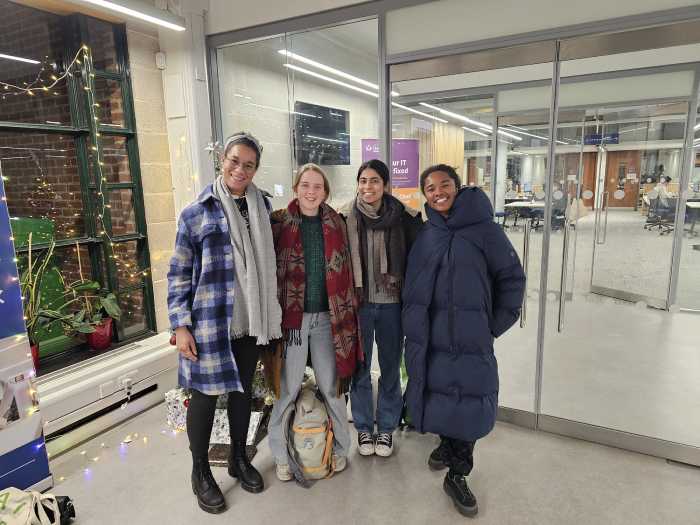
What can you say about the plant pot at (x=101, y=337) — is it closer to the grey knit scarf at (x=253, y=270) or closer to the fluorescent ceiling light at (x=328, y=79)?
the grey knit scarf at (x=253, y=270)

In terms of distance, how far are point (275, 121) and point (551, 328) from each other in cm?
249

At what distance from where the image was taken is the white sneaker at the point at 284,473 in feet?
7.08

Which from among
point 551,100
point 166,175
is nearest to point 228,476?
point 166,175

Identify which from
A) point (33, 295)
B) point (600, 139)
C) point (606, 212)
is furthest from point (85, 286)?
point (606, 212)

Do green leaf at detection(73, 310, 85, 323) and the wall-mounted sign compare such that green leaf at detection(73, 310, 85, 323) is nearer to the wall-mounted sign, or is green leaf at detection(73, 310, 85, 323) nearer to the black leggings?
the black leggings

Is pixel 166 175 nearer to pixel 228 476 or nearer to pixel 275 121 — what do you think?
pixel 275 121

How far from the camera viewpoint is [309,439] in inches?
83.0

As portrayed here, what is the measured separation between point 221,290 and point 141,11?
193cm

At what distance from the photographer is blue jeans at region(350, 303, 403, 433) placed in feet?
7.14

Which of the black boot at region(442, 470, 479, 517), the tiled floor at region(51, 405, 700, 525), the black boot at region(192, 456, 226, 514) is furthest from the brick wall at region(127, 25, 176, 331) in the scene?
the black boot at region(442, 470, 479, 517)

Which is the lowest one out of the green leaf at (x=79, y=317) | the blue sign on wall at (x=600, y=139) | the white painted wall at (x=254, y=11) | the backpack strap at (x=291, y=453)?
the backpack strap at (x=291, y=453)

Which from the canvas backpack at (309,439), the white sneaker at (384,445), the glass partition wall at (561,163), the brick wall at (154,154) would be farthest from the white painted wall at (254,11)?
the white sneaker at (384,445)

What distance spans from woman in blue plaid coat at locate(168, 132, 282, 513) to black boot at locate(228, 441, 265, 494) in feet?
0.51

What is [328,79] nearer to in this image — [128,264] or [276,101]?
[276,101]
